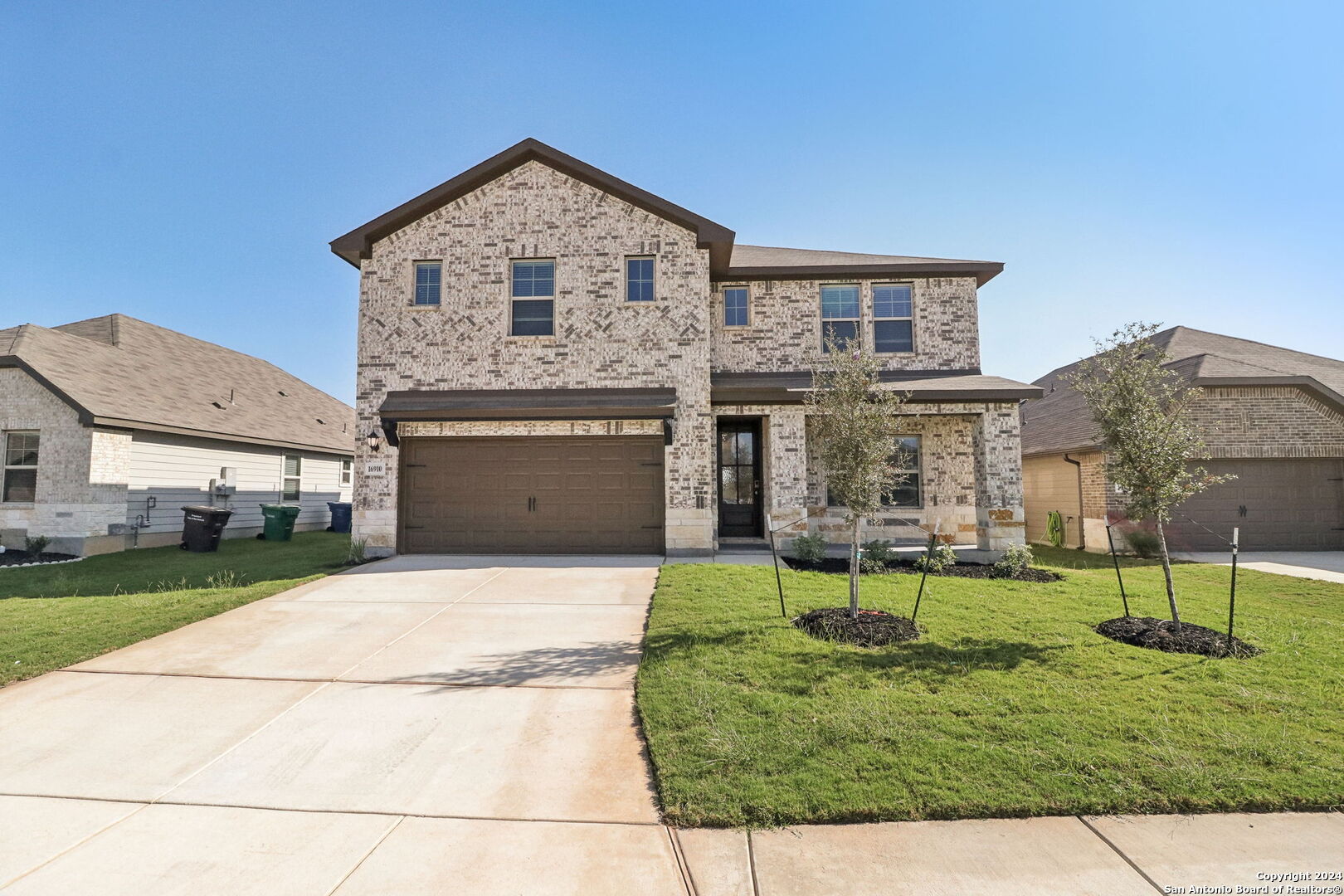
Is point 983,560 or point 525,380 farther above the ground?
point 525,380

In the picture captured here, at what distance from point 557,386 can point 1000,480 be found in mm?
9168

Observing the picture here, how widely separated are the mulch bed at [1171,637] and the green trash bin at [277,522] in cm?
1903

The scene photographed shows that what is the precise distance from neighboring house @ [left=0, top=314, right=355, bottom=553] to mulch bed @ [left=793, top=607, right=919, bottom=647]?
1594 cm

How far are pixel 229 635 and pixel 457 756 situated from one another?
177 inches

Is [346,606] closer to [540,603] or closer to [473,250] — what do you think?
[540,603]

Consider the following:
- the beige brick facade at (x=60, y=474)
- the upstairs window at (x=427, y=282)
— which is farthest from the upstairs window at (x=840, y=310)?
the beige brick facade at (x=60, y=474)

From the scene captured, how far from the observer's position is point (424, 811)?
361 cm

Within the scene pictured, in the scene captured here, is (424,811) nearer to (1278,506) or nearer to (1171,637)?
(1171,637)

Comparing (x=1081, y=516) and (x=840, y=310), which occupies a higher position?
(x=840, y=310)

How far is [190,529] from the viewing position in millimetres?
14883

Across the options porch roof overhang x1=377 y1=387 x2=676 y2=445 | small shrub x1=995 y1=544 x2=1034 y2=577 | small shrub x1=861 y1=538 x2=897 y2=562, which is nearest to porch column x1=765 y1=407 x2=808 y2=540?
small shrub x1=861 y1=538 x2=897 y2=562

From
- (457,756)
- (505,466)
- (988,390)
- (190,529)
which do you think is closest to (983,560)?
(988,390)

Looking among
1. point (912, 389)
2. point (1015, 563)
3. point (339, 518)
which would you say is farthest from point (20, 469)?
point (1015, 563)

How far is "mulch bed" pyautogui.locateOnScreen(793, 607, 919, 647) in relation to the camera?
21.0ft
